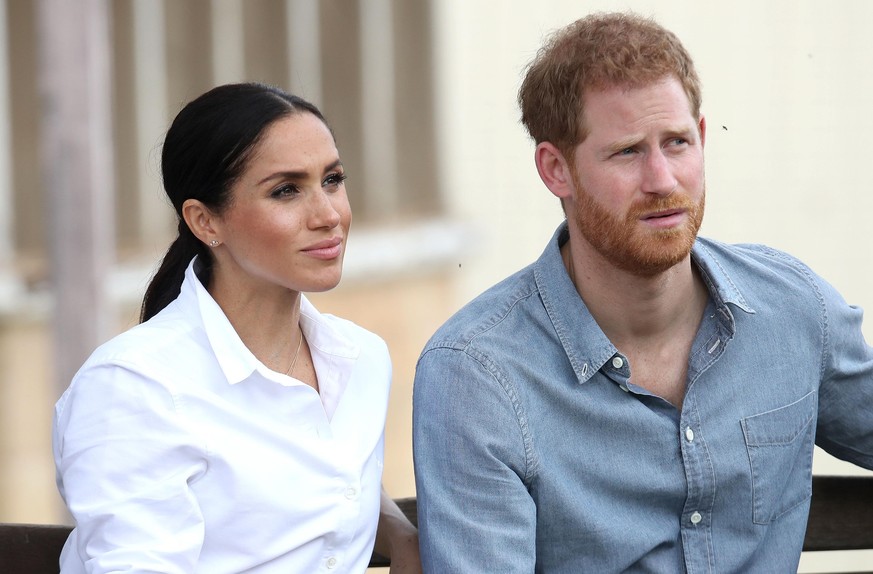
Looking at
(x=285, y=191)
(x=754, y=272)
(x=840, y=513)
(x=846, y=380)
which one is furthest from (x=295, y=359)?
(x=840, y=513)

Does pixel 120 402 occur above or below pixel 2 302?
above

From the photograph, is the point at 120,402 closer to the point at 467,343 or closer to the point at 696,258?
the point at 467,343

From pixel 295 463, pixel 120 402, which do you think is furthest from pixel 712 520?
pixel 120 402

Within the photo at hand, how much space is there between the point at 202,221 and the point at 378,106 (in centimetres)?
185

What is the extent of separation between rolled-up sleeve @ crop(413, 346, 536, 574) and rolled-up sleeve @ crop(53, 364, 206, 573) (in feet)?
1.21

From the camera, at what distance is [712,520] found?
2207 mm

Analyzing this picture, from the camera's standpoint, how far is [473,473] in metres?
2.10

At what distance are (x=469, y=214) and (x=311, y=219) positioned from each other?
191cm

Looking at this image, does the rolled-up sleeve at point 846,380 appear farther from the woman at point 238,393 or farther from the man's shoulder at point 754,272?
the woman at point 238,393

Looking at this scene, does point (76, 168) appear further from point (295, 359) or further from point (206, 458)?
point (206, 458)

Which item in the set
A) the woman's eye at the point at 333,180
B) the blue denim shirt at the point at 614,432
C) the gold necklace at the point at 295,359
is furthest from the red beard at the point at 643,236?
the gold necklace at the point at 295,359

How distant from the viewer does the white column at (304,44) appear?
390cm

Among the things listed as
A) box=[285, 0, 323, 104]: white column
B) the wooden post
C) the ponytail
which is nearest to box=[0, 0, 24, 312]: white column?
the wooden post

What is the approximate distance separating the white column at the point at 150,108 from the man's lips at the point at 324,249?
1.82m
